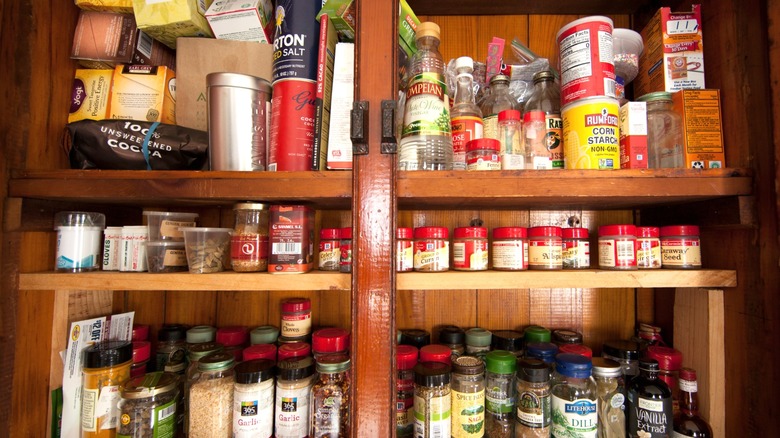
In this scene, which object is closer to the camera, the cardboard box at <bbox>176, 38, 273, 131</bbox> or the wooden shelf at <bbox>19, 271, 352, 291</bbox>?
the wooden shelf at <bbox>19, 271, 352, 291</bbox>

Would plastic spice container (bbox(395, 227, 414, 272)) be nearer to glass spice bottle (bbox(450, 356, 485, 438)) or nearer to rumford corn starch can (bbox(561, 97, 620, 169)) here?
glass spice bottle (bbox(450, 356, 485, 438))

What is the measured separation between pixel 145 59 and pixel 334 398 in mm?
947

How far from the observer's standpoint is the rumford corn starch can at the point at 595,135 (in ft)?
2.18

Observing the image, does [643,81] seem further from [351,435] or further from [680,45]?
[351,435]

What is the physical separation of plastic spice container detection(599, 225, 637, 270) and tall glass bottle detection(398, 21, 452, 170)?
391 mm

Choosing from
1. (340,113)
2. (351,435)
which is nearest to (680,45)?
(340,113)

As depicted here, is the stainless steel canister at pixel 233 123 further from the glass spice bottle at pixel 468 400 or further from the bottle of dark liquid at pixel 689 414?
the bottle of dark liquid at pixel 689 414

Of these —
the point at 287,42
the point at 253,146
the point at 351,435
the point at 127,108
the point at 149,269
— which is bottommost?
the point at 351,435

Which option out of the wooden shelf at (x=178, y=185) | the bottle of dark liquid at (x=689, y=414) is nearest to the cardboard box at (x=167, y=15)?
the wooden shelf at (x=178, y=185)

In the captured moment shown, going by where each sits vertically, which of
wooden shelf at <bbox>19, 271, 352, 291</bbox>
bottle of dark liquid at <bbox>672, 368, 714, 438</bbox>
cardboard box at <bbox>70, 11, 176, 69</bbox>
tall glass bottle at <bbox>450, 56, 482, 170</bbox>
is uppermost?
cardboard box at <bbox>70, 11, 176, 69</bbox>

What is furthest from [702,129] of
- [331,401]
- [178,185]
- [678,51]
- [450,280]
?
[178,185]

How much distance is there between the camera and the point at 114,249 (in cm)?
75

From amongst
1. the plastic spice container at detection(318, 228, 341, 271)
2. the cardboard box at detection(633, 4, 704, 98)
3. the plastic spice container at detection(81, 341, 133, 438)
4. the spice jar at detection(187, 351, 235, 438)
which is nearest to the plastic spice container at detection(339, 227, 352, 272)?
the plastic spice container at detection(318, 228, 341, 271)

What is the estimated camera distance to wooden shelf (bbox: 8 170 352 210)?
0.65m
